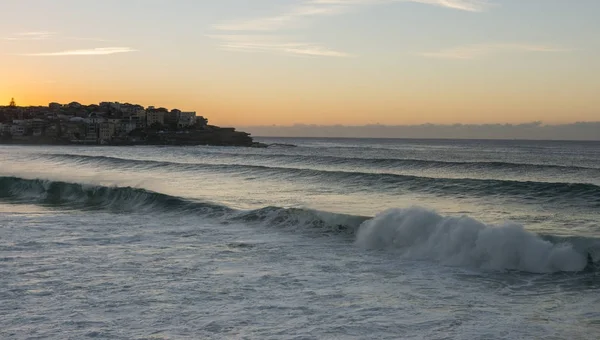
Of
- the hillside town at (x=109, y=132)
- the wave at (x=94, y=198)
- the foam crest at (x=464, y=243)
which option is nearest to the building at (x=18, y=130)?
the hillside town at (x=109, y=132)

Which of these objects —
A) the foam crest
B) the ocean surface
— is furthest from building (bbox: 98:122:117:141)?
the foam crest

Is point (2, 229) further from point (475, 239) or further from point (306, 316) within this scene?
point (475, 239)

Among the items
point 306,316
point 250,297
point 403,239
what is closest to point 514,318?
point 306,316

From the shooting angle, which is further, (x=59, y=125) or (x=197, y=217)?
(x=59, y=125)

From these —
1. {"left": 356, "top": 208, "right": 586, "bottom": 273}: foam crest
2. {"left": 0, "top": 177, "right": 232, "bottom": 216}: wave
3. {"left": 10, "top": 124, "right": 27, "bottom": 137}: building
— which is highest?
{"left": 10, "top": 124, "right": 27, "bottom": 137}: building

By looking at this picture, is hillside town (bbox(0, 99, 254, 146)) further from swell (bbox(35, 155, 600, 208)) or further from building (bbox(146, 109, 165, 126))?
swell (bbox(35, 155, 600, 208))

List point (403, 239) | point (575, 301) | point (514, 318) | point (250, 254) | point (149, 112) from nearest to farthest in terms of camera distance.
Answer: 1. point (514, 318)
2. point (575, 301)
3. point (250, 254)
4. point (403, 239)
5. point (149, 112)

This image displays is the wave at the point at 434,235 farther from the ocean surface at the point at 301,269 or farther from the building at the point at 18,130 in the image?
the building at the point at 18,130

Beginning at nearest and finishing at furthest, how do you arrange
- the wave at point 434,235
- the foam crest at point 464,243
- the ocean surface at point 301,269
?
the ocean surface at point 301,269, the foam crest at point 464,243, the wave at point 434,235

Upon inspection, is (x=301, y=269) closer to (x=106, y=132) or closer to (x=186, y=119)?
(x=106, y=132)
